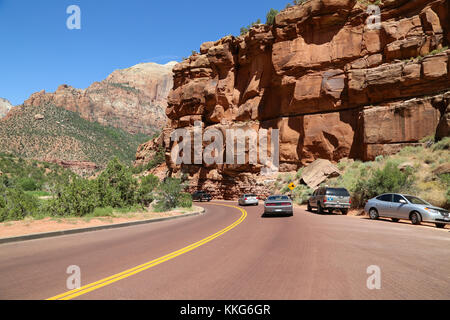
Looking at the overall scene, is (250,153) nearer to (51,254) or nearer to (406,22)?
(406,22)

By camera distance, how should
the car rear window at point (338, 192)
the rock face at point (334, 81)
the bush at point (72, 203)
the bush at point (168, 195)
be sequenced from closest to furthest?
the bush at point (72, 203), the car rear window at point (338, 192), the bush at point (168, 195), the rock face at point (334, 81)

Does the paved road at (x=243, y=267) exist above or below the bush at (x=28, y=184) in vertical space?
above

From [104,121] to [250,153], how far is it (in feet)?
439

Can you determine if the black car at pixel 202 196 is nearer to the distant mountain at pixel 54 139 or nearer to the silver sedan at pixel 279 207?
the silver sedan at pixel 279 207

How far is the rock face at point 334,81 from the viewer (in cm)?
3084

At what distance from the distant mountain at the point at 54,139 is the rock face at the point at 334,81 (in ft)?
201

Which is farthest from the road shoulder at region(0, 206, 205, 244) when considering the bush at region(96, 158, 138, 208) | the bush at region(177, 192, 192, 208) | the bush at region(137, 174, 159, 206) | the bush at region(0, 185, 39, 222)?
the bush at region(177, 192, 192, 208)

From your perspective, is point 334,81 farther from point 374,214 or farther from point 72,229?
point 72,229

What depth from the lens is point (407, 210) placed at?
46.5 ft

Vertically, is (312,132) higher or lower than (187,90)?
lower

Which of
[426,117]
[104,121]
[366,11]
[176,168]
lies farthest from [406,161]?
[104,121]

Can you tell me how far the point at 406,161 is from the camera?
2594 cm

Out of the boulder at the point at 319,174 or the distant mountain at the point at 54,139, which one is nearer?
the boulder at the point at 319,174

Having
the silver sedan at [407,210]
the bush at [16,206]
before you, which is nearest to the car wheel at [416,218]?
the silver sedan at [407,210]
